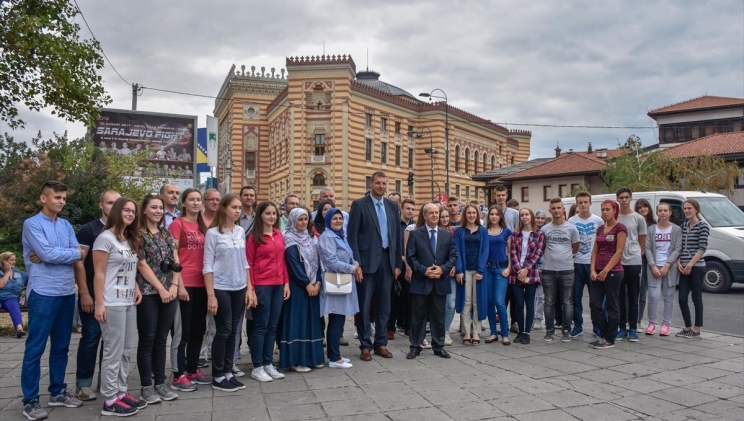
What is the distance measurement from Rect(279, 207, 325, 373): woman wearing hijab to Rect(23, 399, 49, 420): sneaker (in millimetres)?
2339

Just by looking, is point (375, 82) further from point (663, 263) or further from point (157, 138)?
point (663, 263)

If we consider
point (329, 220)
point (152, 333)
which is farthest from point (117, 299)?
point (329, 220)

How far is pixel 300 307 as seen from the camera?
6180 mm

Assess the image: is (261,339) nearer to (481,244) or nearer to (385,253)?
(385,253)

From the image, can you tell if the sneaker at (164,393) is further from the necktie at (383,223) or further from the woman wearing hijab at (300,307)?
the necktie at (383,223)

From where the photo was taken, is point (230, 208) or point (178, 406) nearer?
point (178, 406)

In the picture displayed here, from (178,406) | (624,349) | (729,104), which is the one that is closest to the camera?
(178,406)

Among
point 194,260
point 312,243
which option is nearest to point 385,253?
point 312,243

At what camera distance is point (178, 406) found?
489cm

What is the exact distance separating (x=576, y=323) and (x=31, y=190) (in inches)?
475

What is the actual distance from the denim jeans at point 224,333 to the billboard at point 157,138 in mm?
14404

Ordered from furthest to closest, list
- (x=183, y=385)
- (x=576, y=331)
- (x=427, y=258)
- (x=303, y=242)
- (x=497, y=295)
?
(x=576, y=331) → (x=497, y=295) → (x=427, y=258) → (x=303, y=242) → (x=183, y=385)

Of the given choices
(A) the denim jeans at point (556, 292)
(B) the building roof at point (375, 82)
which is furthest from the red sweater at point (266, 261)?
(B) the building roof at point (375, 82)

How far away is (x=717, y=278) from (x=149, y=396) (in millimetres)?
13265
